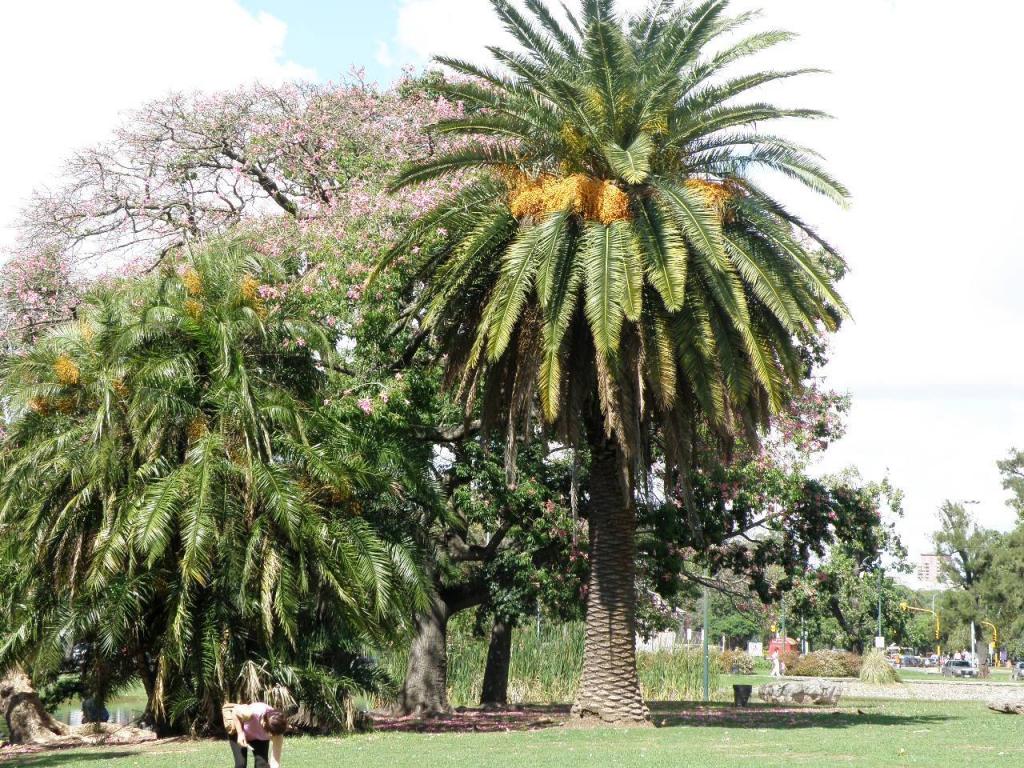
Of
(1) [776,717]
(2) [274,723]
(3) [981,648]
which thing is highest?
(3) [981,648]

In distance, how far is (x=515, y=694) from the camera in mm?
31766

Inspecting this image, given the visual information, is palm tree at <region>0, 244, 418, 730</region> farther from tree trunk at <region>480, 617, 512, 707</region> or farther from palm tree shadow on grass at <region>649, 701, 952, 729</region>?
tree trunk at <region>480, 617, 512, 707</region>

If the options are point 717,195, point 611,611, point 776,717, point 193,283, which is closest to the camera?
point 717,195

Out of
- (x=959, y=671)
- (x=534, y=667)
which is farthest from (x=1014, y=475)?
(x=534, y=667)

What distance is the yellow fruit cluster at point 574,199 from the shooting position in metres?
18.2

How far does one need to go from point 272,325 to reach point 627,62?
7542 mm

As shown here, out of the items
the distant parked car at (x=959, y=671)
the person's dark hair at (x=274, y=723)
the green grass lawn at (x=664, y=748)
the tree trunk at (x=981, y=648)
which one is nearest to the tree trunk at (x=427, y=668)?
the green grass lawn at (x=664, y=748)

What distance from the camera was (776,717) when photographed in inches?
909

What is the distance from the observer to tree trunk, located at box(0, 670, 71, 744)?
68.7ft

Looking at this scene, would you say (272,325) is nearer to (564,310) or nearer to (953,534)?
(564,310)

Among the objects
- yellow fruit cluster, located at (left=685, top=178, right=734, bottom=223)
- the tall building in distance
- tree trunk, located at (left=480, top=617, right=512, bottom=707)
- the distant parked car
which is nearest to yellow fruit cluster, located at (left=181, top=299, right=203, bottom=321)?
yellow fruit cluster, located at (left=685, top=178, right=734, bottom=223)

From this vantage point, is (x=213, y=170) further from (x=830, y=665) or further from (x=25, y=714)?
(x=830, y=665)

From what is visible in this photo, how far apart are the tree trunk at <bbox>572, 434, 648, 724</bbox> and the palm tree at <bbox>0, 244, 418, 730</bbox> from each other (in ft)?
10.1

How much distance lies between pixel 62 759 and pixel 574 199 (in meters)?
10.8
